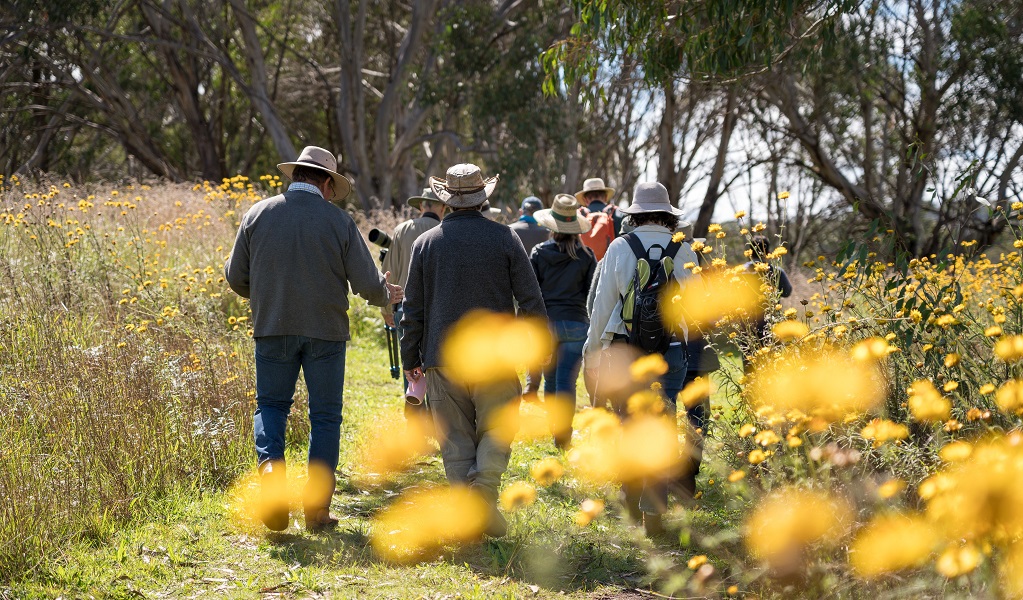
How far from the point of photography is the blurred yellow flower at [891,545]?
2674mm

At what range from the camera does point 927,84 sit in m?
17.9

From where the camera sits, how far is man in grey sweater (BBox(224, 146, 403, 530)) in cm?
458

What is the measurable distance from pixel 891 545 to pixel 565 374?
12.7 feet

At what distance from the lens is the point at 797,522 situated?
313 cm

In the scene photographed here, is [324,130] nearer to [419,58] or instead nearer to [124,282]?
[419,58]

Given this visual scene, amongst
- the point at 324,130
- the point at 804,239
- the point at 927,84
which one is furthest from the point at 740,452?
the point at 324,130

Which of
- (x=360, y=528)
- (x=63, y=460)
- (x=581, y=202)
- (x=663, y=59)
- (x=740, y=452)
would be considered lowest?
(x=360, y=528)

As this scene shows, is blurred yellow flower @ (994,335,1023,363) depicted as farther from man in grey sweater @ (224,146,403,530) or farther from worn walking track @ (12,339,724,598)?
man in grey sweater @ (224,146,403,530)

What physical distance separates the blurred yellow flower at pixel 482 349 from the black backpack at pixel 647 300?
1.55 ft

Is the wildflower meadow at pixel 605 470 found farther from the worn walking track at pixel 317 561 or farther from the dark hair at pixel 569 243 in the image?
the dark hair at pixel 569 243

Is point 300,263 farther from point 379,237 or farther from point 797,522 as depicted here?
point 797,522

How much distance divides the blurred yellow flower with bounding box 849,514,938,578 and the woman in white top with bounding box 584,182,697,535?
146 centimetres

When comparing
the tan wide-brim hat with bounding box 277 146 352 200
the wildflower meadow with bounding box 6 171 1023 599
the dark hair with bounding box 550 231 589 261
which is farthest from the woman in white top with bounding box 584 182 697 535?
the dark hair with bounding box 550 231 589 261

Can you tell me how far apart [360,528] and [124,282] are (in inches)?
179
